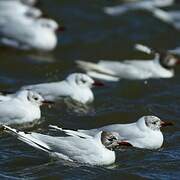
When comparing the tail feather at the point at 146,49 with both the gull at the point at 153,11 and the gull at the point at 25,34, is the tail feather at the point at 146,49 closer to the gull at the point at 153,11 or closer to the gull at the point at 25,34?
the gull at the point at 25,34

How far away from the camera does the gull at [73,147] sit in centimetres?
1077

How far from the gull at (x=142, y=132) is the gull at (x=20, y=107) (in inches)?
41.0

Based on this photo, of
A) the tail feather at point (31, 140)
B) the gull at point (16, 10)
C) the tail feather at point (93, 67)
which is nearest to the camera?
the tail feather at point (31, 140)

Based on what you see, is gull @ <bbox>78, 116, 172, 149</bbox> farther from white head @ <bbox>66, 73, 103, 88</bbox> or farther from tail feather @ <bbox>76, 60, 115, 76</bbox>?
tail feather @ <bbox>76, 60, 115, 76</bbox>

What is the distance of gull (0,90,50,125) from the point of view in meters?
12.0

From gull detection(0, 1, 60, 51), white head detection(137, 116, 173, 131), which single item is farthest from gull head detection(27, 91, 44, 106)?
gull detection(0, 1, 60, 51)

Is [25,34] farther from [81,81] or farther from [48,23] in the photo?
[81,81]

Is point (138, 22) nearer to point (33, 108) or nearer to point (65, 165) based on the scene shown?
point (33, 108)

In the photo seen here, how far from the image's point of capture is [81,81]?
46.0 feet

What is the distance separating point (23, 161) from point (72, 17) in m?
7.97

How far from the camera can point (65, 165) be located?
10.9m

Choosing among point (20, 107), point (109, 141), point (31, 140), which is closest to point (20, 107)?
point (20, 107)

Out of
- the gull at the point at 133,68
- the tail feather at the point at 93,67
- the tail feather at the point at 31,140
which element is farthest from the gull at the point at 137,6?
the tail feather at the point at 31,140

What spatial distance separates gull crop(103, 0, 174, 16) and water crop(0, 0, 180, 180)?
178 millimetres
